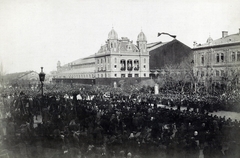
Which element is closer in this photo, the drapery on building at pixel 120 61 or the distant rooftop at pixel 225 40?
the distant rooftop at pixel 225 40

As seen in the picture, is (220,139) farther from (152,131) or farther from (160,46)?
(160,46)

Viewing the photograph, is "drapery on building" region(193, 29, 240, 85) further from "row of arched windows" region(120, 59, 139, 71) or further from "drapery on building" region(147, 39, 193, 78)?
"row of arched windows" region(120, 59, 139, 71)

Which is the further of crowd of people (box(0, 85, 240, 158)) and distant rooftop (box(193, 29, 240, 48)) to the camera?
distant rooftop (box(193, 29, 240, 48))

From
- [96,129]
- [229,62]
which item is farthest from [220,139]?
[229,62]

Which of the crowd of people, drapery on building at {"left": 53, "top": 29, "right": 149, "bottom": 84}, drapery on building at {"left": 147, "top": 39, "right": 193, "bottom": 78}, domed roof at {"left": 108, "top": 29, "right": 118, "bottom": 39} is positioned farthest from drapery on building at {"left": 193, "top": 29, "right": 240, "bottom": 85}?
the crowd of people

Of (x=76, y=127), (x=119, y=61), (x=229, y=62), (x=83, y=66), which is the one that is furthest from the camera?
(x=83, y=66)

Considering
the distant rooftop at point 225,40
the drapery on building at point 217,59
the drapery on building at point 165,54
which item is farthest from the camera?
the drapery on building at point 165,54

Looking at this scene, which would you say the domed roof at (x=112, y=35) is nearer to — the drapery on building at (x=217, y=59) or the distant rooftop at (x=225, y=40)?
the drapery on building at (x=217, y=59)

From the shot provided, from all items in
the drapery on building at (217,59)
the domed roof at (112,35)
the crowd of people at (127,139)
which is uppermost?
the domed roof at (112,35)

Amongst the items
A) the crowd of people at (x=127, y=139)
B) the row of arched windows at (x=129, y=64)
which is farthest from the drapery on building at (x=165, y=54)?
the crowd of people at (x=127, y=139)
